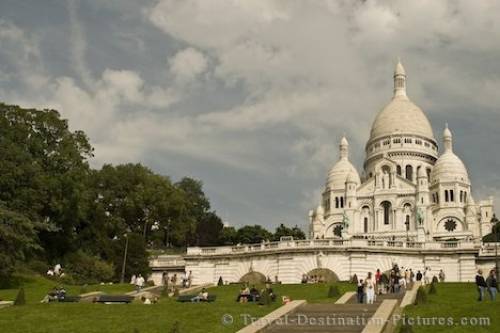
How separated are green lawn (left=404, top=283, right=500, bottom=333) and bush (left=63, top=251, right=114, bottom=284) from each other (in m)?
29.6

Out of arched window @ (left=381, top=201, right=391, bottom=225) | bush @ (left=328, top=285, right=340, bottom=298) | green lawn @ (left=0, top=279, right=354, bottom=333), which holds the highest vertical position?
arched window @ (left=381, top=201, right=391, bottom=225)

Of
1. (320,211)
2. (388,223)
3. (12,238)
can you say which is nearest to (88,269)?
(12,238)

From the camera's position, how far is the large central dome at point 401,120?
12975cm

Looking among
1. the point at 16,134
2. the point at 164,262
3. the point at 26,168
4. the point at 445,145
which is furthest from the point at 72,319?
the point at 445,145

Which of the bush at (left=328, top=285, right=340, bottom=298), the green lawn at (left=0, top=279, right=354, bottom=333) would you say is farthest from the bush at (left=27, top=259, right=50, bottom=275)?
the bush at (left=328, top=285, right=340, bottom=298)

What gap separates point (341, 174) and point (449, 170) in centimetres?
1947

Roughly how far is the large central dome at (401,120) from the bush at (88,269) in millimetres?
80913

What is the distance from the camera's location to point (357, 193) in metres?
119

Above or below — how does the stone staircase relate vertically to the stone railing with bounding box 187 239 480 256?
below

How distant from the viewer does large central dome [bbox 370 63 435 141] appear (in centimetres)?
12975

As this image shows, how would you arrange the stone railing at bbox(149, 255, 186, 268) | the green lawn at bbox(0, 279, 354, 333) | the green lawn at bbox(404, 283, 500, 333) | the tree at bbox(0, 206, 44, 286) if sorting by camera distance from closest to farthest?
the green lawn at bbox(404, 283, 500, 333)
the green lawn at bbox(0, 279, 354, 333)
the tree at bbox(0, 206, 44, 286)
the stone railing at bbox(149, 255, 186, 268)

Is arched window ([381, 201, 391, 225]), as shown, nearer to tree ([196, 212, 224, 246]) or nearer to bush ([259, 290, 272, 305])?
Answer: tree ([196, 212, 224, 246])

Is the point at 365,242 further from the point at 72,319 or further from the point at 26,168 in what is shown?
the point at 72,319

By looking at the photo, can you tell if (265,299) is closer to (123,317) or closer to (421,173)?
(123,317)
